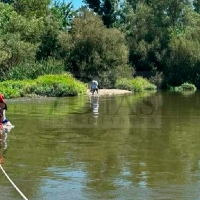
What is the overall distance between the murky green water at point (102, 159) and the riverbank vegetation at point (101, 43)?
17582mm

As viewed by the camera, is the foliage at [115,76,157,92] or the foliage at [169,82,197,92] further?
the foliage at [169,82,197,92]

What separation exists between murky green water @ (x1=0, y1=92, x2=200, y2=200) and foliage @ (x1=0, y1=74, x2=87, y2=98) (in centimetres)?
1464

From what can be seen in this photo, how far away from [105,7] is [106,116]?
46.8 m

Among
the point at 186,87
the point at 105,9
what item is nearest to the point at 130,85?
the point at 186,87

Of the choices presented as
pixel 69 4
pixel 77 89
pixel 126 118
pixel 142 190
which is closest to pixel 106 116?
pixel 126 118

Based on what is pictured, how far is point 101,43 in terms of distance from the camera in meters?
53.2

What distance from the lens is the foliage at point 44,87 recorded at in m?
35.8

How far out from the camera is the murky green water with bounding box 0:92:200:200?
8.84 meters

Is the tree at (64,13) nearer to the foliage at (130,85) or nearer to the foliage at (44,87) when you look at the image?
the foliage at (130,85)

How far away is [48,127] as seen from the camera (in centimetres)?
1817

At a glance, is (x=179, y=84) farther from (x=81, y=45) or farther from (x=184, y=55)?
(x=81, y=45)

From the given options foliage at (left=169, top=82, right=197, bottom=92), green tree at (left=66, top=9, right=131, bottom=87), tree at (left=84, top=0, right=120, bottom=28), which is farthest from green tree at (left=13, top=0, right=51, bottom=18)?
foliage at (left=169, top=82, right=197, bottom=92)

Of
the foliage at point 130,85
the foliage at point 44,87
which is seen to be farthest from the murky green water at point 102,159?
the foliage at point 130,85

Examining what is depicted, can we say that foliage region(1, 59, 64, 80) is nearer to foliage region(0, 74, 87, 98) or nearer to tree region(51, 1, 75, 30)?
foliage region(0, 74, 87, 98)
